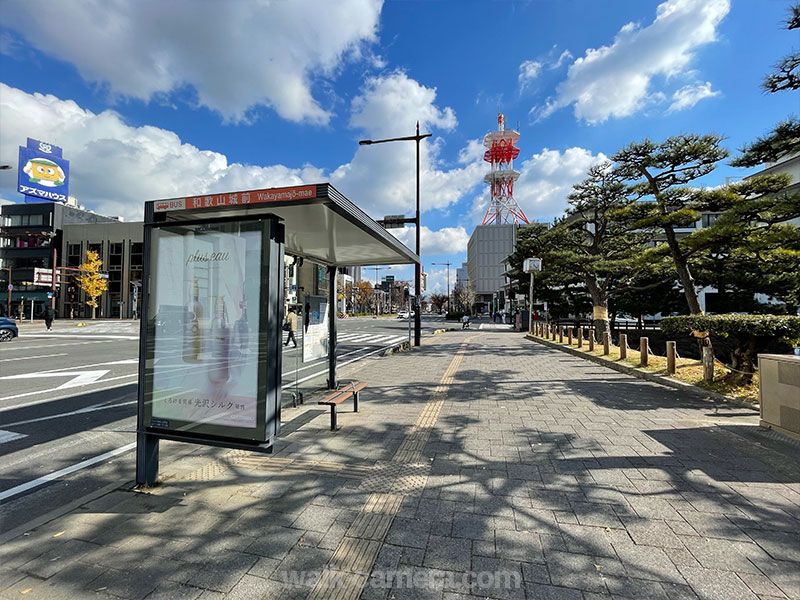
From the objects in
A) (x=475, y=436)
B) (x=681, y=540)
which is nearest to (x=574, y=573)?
(x=681, y=540)

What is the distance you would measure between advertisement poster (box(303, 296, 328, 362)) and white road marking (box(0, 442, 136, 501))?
8.85 ft

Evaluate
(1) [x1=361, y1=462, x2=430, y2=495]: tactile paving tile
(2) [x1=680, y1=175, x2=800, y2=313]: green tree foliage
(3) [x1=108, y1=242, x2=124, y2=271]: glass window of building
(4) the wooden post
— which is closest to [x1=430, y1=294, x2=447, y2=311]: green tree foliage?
(3) [x1=108, y1=242, x2=124, y2=271]: glass window of building

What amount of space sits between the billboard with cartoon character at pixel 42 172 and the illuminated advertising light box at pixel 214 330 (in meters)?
52.9

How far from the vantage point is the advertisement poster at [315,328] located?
254 inches

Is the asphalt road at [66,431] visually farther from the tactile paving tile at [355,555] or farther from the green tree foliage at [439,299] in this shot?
the green tree foliage at [439,299]

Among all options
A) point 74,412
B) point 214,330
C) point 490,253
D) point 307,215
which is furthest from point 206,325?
point 490,253

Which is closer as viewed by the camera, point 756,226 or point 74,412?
point 74,412

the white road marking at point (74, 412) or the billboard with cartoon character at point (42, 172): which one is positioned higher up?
the billboard with cartoon character at point (42, 172)

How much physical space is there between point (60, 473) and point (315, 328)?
3.69 m

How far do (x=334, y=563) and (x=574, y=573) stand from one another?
58.1 inches

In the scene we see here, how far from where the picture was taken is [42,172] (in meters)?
41.7

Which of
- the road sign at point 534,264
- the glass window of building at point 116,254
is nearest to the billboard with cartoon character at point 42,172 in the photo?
the glass window of building at point 116,254

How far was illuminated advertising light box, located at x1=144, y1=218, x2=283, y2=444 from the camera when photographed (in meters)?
3.18

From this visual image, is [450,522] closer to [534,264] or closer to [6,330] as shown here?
[534,264]
